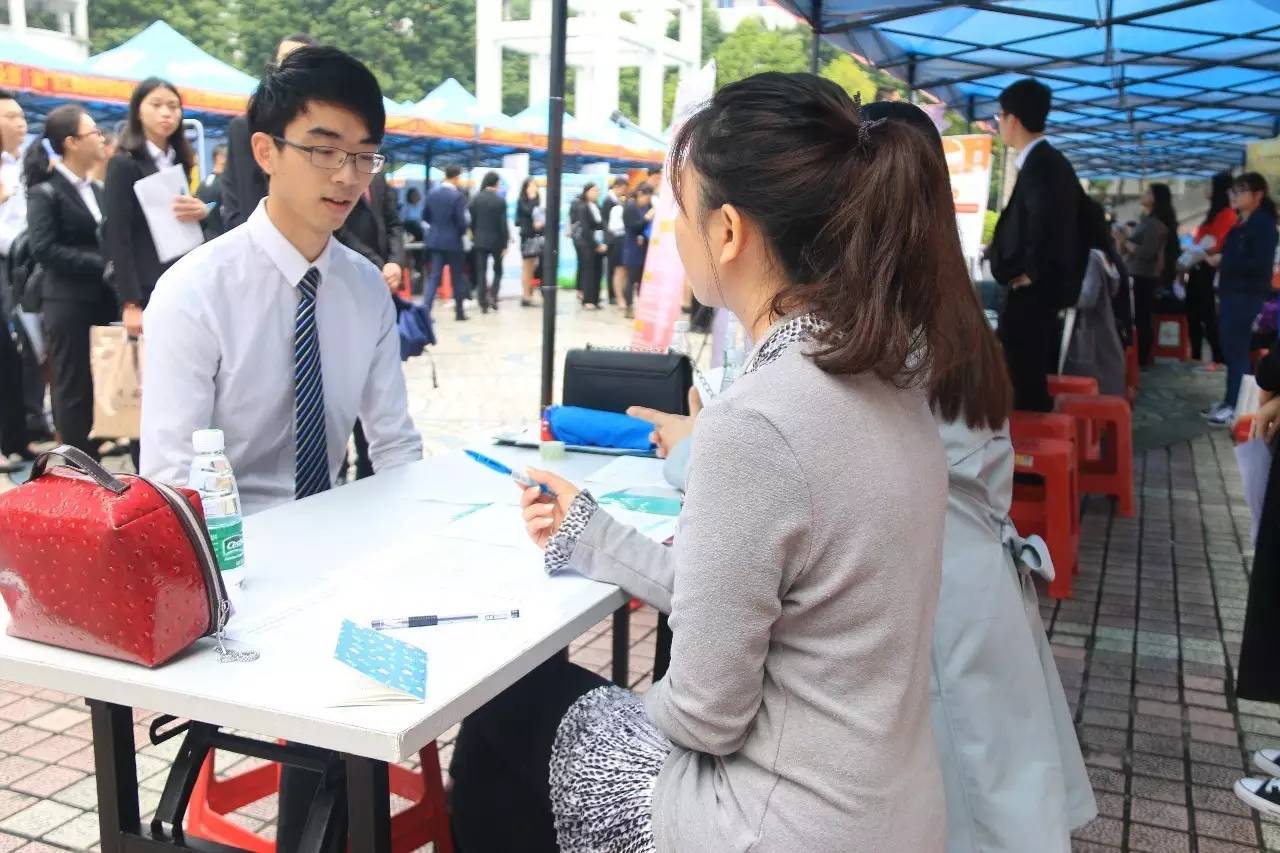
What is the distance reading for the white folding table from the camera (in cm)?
118

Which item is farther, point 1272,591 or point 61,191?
point 61,191

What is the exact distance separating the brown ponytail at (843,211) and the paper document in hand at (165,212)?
3405 mm

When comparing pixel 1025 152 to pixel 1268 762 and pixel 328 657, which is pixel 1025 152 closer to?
pixel 1268 762

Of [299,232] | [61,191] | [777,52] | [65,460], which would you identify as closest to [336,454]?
[299,232]

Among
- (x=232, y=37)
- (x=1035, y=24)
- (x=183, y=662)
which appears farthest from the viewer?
(x=232, y=37)

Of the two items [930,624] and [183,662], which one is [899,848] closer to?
[930,624]

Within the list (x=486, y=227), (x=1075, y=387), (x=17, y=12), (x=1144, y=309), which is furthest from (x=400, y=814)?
(x=17, y=12)

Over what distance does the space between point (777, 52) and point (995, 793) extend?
150 ft

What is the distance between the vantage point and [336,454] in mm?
2275

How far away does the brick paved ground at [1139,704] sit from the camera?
8.07 feet

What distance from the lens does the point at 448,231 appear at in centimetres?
1352

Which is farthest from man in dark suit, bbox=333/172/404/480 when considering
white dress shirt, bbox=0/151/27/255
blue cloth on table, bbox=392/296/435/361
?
white dress shirt, bbox=0/151/27/255

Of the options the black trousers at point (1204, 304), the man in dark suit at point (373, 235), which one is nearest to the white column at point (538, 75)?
the black trousers at point (1204, 304)

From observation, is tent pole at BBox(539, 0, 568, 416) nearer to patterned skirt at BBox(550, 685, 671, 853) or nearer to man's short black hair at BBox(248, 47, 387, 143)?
man's short black hair at BBox(248, 47, 387, 143)
